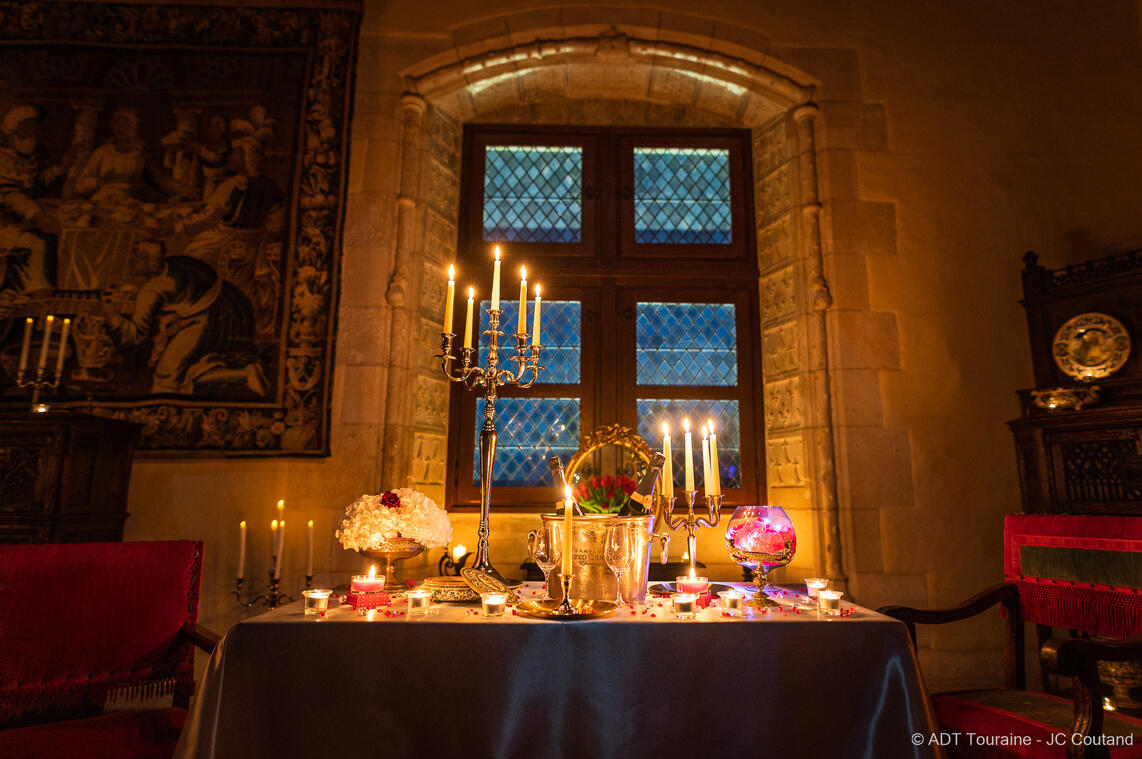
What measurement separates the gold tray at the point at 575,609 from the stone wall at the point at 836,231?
5.71 feet

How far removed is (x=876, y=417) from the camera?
315cm

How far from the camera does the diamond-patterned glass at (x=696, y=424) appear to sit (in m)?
3.47

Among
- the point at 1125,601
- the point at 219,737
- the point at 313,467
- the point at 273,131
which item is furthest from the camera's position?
the point at 273,131

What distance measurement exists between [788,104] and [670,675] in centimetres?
343

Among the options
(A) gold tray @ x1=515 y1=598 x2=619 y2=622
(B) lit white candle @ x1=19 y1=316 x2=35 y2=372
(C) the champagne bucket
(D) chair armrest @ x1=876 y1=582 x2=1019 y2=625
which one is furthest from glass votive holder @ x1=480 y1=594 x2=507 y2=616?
(B) lit white candle @ x1=19 y1=316 x2=35 y2=372

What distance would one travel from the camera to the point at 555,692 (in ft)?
4.28

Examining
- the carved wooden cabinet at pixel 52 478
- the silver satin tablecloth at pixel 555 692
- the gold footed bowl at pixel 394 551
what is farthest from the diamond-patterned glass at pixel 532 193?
the silver satin tablecloth at pixel 555 692

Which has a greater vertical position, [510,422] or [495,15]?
[495,15]

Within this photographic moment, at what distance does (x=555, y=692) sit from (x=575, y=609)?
19 centimetres

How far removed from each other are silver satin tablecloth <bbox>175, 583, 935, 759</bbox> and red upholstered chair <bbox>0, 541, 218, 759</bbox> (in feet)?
1.30

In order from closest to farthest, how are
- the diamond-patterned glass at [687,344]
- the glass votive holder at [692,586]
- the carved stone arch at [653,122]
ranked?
the glass votive holder at [692,586] < the carved stone arch at [653,122] < the diamond-patterned glass at [687,344]

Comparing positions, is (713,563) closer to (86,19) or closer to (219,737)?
(219,737)

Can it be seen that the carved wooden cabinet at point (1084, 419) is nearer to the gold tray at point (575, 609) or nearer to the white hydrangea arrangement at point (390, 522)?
the gold tray at point (575, 609)

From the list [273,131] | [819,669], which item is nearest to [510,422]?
[273,131]
